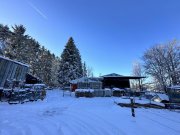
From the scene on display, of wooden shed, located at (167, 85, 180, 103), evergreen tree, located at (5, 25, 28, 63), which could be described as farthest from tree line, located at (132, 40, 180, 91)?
evergreen tree, located at (5, 25, 28, 63)

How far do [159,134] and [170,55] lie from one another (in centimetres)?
3482

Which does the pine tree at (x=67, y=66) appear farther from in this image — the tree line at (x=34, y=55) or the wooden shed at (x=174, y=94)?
the wooden shed at (x=174, y=94)

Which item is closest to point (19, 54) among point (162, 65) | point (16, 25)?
point (16, 25)

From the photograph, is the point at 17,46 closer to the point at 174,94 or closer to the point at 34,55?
the point at 34,55

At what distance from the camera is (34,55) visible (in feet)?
151

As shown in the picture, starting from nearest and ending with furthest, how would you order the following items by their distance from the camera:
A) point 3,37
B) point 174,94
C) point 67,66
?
point 174,94
point 3,37
point 67,66

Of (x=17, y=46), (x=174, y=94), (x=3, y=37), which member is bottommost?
(x=174, y=94)

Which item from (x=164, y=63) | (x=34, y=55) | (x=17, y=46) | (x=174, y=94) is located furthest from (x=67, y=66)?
(x=174, y=94)

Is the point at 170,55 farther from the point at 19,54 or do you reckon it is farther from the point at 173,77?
the point at 19,54

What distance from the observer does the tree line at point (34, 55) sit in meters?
32.9

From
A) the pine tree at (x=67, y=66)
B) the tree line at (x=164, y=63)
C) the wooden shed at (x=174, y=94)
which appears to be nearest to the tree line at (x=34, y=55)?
the pine tree at (x=67, y=66)

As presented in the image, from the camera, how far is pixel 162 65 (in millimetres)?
36906

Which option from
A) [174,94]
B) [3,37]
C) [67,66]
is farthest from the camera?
[67,66]

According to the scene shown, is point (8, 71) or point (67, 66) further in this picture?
point (67, 66)
